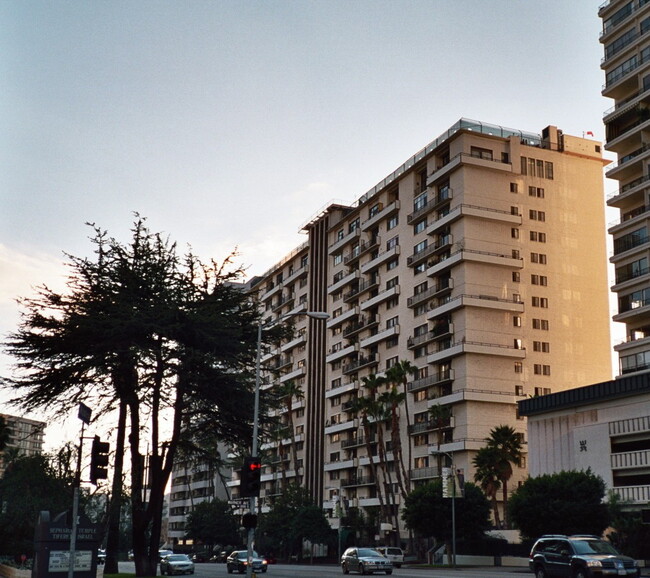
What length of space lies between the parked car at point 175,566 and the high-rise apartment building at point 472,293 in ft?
83.9

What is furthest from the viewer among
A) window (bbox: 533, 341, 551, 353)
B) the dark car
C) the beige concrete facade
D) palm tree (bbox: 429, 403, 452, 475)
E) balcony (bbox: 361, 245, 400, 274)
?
balcony (bbox: 361, 245, 400, 274)

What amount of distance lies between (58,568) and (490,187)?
245ft

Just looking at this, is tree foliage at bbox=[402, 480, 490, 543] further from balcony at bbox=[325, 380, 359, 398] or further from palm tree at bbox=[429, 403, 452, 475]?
balcony at bbox=[325, 380, 359, 398]

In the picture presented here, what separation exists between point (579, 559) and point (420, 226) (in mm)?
72829

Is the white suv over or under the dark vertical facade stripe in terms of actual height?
under

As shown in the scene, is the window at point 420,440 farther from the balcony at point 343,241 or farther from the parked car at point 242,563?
the parked car at point 242,563

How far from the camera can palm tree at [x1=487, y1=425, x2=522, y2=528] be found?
78500mm

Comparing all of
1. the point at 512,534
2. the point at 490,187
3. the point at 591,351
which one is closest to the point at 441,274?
the point at 490,187

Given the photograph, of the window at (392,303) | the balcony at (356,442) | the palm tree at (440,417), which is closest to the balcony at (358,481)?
the balcony at (356,442)

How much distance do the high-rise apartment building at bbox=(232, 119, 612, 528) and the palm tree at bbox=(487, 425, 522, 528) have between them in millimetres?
5483

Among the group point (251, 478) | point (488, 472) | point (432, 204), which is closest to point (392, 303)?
point (432, 204)

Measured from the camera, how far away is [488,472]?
7850cm

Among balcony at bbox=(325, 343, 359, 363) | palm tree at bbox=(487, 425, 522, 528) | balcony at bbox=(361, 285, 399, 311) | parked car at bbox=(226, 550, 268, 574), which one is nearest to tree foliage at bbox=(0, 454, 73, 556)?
parked car at bbox=(226, 550, 268, 574)

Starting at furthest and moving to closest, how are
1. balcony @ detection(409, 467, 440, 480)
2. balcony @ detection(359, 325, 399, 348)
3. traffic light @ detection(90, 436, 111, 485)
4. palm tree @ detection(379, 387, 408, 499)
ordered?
balcony @ detection(359, 325, 399, 348), palm tree @ detection(379, 387, 408, 499), balcony @ detection(409, 467, 440, 480), traffic light @ detection(90, 436, 111, 485)
